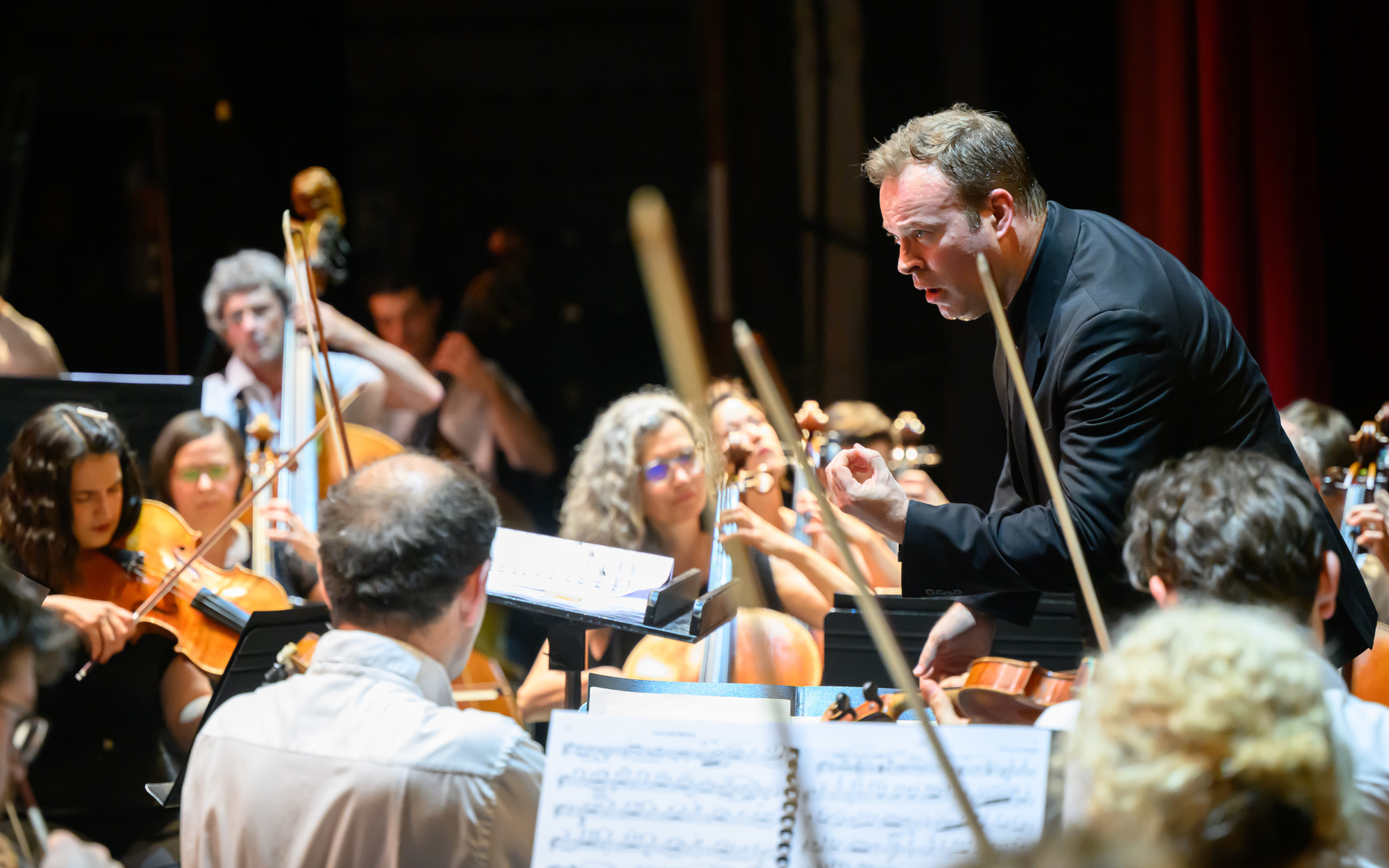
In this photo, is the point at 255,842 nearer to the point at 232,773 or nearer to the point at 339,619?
the point at 232,773

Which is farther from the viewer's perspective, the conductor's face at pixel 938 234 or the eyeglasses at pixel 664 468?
the eyeglasses at pixel 664 468

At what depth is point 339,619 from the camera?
1583 mm

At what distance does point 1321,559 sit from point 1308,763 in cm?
52

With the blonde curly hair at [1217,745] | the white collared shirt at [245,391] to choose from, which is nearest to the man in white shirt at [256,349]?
the white collared shirt at [245,391]

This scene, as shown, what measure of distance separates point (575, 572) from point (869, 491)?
583 millimetres

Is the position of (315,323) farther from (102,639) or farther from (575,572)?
(575,572)

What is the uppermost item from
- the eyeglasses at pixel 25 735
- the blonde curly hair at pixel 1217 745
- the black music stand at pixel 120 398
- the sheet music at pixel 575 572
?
the blonde curly hair at pixel 1217 745

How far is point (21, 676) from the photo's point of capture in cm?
122

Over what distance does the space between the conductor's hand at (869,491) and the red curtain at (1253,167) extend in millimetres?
2172

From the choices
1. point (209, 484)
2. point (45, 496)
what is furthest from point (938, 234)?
point (209, 484)

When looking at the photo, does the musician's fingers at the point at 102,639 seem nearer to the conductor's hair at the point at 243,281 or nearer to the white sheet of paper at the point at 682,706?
the white sheet of paper at the point at 682,706

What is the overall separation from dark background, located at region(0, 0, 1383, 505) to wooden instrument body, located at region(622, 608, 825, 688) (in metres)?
2.09

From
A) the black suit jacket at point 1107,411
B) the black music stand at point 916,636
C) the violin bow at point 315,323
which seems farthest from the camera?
the violin bow at point 315,323

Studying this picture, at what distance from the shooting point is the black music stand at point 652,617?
1977 millimetres
